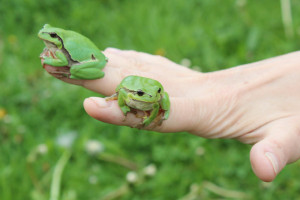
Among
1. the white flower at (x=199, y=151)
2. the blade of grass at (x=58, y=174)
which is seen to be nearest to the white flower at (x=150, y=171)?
the white flower at (x=199, y=151)

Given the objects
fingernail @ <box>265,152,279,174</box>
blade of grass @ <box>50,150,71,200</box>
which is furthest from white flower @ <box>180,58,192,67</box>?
fingernail @ <box>265,152,279,174</box>

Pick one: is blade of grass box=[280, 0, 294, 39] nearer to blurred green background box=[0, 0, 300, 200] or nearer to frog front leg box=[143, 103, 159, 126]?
blurred green background box=[0, 0, 300, 200]

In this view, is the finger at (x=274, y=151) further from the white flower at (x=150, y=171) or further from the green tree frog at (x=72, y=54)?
the white flower at (x=150, y=171)

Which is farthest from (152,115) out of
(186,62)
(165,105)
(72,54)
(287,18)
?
(287,18)

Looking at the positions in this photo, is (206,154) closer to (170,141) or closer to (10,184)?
(170,141)

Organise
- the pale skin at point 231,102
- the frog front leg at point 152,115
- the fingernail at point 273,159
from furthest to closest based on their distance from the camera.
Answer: the frog front leg at point 152,115, the pale skin at point 231,102, the fingernail at point 273,159

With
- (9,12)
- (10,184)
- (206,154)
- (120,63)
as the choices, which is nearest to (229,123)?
(120,63)

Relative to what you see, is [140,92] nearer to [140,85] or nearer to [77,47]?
[140,85]
